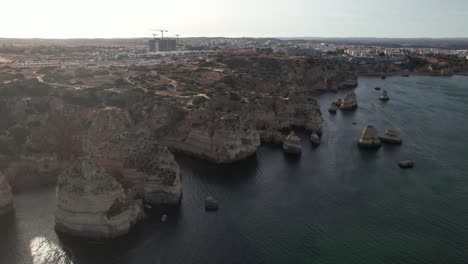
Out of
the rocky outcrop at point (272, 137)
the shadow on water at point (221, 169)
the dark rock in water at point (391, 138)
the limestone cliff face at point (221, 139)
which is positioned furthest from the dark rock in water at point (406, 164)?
the limestone cliff face at point (221, 139)

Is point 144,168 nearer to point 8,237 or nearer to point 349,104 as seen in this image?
point 8,237

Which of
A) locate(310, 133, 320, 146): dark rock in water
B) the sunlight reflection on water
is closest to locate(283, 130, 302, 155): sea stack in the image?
locate(310, 133, 320, 146): dark rock in water

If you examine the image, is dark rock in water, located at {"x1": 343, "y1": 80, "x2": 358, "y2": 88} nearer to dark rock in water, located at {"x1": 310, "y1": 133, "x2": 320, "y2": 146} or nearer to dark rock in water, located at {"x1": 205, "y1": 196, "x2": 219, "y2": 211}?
dark rock in water, located at {"x1": 310, "y1": 133, "x2": 320, "y2": 146}

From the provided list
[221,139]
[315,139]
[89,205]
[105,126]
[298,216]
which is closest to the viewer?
[89,205]

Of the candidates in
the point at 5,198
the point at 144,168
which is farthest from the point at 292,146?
the point at 5,198

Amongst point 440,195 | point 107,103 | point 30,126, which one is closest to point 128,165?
point 30,126

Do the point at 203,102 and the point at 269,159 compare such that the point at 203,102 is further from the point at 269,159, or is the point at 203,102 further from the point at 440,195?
the point at 440,195
